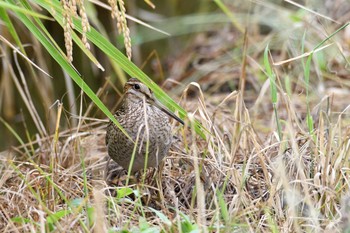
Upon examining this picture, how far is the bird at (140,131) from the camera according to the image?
3689 mm

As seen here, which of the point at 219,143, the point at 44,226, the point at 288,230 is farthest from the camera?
the point at 219,143

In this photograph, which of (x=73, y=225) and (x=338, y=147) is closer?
(x=73, y=225)

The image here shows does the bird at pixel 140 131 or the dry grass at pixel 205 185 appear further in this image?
the bird at pixel 140 131

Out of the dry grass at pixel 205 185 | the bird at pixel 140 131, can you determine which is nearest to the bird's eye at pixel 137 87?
the bird at pixel 140 131

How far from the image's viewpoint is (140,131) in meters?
3.75

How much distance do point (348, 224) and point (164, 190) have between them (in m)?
1.10

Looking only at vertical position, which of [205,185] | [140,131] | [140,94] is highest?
[140,94]

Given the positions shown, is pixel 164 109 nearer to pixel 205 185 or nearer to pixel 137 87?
pixel 137 87

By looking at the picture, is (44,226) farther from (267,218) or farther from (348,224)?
(348,224)

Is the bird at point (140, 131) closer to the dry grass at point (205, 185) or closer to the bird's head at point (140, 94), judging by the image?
the bird's head at point (140, 94)

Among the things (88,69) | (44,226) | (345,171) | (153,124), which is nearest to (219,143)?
(153,124)

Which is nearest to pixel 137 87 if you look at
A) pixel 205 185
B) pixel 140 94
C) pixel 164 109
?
pixel 140 94

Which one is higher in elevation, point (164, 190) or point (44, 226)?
point (44, 226)

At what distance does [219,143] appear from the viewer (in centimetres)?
364
